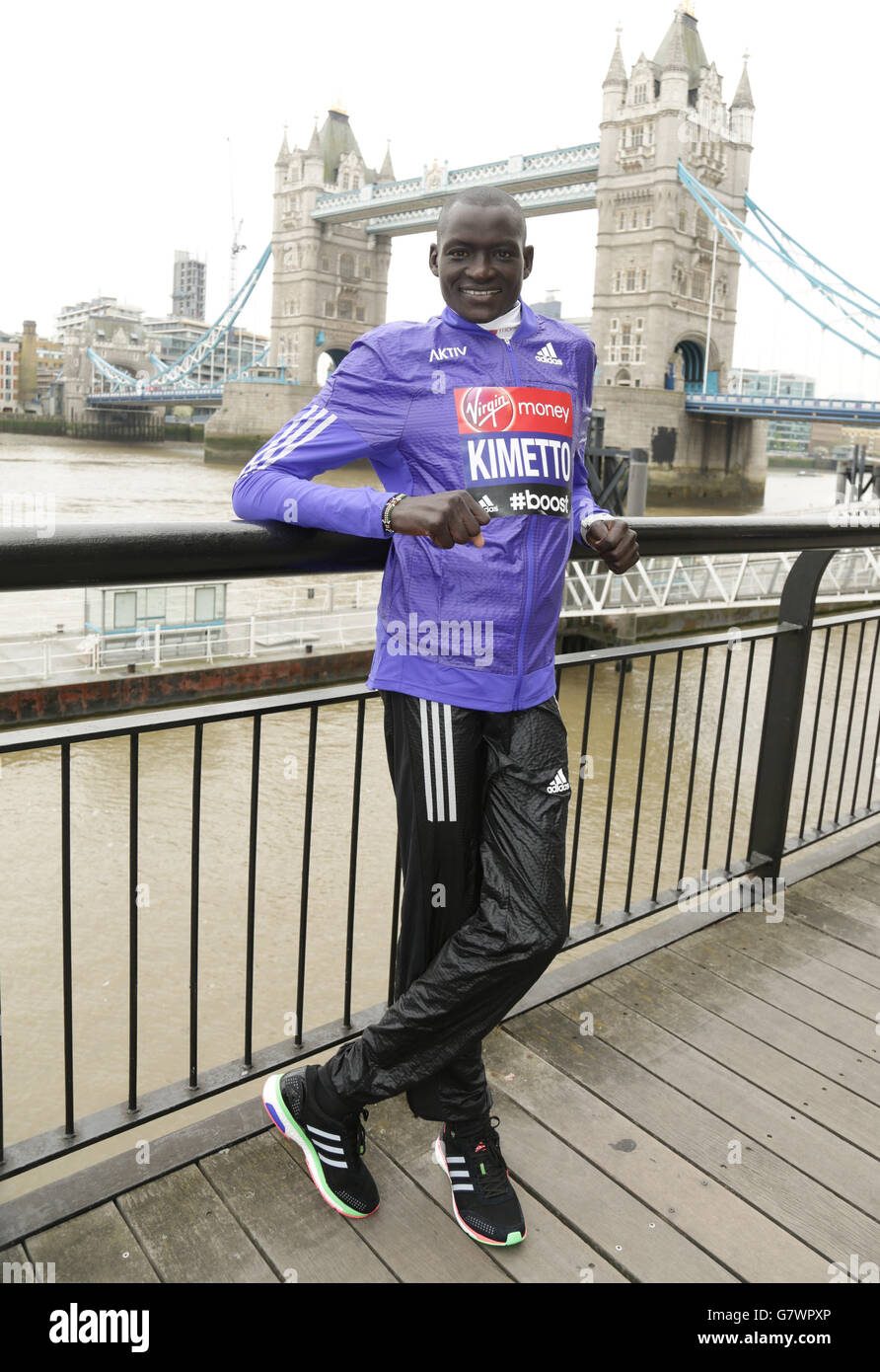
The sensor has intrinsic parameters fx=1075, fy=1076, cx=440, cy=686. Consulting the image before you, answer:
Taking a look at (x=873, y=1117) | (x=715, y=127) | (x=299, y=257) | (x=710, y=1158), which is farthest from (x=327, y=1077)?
(x=299, y=257)

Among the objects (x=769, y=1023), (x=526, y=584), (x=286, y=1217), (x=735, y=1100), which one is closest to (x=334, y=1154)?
(x=286, y=1217)

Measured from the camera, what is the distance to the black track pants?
130cm

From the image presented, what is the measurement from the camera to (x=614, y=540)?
4.55 feet

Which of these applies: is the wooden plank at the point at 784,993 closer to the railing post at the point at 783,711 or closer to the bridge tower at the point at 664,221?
the railing post at the point at 783,711

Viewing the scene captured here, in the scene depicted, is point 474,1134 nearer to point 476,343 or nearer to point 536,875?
point 536,875

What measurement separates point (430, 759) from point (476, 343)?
50 centimetres

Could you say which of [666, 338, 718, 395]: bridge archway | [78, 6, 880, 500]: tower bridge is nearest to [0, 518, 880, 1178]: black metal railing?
[78, 6, 880, 500]: tower bridge

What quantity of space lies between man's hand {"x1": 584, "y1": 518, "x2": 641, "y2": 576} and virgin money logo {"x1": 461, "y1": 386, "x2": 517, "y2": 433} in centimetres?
22

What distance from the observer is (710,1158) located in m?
1.57

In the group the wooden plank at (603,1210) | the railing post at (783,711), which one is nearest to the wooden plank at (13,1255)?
the wooden plank at (603,1210)

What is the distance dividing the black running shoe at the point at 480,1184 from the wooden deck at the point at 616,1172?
0.03 m

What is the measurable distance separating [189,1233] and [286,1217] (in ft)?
0.41

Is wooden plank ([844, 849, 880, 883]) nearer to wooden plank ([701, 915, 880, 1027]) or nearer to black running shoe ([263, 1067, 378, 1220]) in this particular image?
wooden plank ([701, 915, 880, 1027])

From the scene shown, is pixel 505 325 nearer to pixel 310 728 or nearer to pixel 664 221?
pixel 310 728
